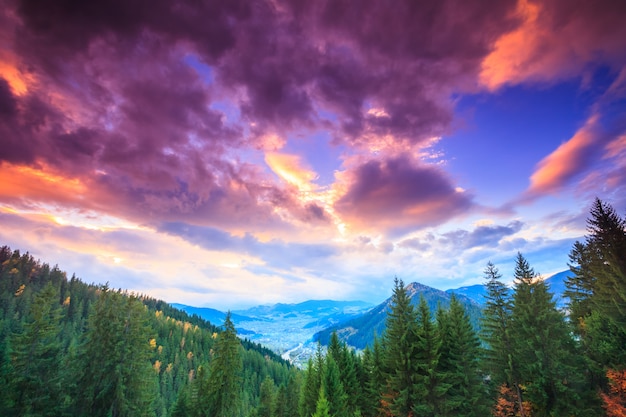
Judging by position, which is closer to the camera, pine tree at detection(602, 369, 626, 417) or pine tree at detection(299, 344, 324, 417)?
pine tree at detection(602, 369, 626, 417)

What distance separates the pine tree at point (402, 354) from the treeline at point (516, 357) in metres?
0.09

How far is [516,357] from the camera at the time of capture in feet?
92.3

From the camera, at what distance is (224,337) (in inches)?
1522

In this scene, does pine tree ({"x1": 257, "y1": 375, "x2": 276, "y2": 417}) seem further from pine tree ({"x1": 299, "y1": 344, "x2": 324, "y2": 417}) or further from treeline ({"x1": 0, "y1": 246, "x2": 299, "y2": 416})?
treeline ({"x1": 0, "y1": 246, "x2": 299, "y2": 416})

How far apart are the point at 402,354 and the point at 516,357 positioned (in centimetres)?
1111

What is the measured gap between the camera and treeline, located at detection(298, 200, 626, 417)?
24859 mm

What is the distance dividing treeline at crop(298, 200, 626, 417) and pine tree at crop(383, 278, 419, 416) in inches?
3.7

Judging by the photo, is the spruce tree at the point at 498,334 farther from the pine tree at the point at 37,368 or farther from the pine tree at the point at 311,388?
the pine tree at the point at 37,368

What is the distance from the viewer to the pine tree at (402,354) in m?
27.6

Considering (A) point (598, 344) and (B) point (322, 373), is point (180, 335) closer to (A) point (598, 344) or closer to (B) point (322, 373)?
(B) point (322, 373)

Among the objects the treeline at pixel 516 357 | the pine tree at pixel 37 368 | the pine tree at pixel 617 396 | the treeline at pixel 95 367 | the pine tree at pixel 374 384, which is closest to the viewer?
the pine tree at pixel 617 396

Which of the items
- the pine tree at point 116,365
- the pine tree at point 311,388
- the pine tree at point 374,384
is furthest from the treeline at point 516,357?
the pine tree at point 116,365

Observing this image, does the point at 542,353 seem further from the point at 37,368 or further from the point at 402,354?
the point at 37,368

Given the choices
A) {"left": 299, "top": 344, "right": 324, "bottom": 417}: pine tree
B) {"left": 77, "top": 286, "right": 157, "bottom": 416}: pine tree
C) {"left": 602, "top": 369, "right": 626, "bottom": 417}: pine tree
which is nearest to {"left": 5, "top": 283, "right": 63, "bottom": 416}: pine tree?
{"left": 77, "top": 286, "right": 157, "bottom": 416}: pine tree
